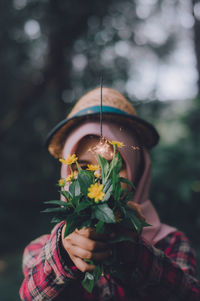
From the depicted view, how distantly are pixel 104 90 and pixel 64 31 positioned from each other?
3.19 meters

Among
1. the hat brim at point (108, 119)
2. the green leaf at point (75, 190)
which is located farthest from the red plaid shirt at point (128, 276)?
the hat brim at point (108, 119)

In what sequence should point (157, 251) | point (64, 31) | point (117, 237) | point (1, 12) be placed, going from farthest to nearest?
point (1, 12), point (64, 31), point (157, 251), point (117, 237)

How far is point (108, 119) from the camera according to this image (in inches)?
48.2

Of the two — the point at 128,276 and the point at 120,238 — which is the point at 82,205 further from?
the point at 128,276

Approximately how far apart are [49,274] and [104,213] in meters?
0.51

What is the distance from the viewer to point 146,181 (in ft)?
4.63

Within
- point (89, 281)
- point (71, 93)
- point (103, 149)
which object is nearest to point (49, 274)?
point (89, 281)

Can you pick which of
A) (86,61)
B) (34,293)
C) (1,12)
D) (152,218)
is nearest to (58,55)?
(86,61)

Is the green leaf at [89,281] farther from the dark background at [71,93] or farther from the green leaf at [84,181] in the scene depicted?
the dark background at [71,93]

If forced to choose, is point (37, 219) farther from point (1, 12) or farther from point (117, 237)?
point (117, 237)

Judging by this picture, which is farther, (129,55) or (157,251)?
(129,55)

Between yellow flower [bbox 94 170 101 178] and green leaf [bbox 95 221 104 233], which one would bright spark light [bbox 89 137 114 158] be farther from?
green leaf [bbox 95 221 104 233]

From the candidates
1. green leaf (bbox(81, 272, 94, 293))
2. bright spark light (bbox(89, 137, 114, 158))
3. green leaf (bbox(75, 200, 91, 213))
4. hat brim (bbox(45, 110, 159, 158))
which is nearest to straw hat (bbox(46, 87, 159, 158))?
hat brim (bbox(45, 110, 159, 158))

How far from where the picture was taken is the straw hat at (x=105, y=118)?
124 cm
